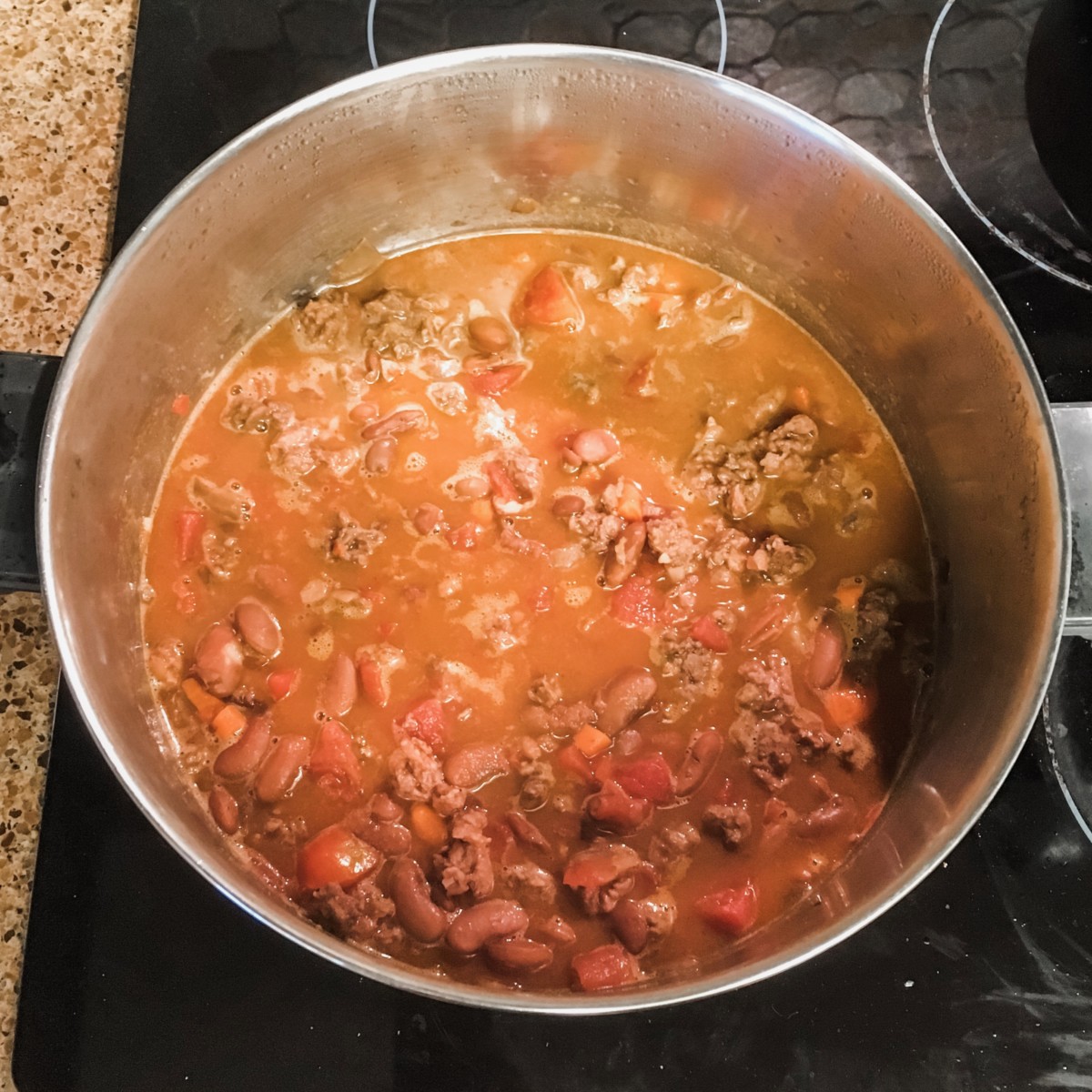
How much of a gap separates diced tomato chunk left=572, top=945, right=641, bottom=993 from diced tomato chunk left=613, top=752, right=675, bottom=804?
0.99 feet

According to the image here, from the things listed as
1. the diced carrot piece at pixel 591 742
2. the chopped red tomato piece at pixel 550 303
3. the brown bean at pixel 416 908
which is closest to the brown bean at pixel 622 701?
the diced carrot piece at pixel 591 742

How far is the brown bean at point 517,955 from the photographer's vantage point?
1.81m

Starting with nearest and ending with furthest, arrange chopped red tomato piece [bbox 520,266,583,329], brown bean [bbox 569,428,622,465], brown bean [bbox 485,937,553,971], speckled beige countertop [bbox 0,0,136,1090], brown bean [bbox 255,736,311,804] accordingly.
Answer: brown bean [bbox 485,937,553,971] < brown bean [bbox 255,736,311,804] < speckled beige countertop [bbox 0,0,136,1090] < brown bean [bbox 569,428,622,465] < chopped red tomato piece [bbox 520,266,583,329]

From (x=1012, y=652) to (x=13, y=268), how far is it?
2374 mm

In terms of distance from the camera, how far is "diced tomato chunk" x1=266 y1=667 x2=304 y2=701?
199 cm

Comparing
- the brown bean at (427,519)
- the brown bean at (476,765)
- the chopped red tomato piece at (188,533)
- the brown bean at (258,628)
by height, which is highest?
the brown bean at (427,519)

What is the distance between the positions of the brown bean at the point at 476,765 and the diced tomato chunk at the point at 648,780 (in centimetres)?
25

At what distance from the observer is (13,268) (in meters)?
2.23

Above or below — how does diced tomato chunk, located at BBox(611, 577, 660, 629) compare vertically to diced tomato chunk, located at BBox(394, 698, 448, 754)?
above

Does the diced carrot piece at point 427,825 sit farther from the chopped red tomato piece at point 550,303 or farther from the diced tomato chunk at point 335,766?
the chopped red tomato piece at point 550,303

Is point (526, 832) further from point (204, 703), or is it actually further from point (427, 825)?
point (204, 703)

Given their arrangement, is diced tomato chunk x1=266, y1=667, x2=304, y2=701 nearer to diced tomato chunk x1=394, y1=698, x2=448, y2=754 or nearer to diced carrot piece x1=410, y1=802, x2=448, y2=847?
diced tomato chunk x1=394, y1=698, x2=448, y2=754

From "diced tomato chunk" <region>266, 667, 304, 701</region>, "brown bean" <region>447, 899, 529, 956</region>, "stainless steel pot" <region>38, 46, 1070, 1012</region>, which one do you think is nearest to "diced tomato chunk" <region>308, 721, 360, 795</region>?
"diced tomato chunk" <region>266, 667, 304, 701</region>

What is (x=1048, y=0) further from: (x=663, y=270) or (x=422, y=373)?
(x=422, y=373)
